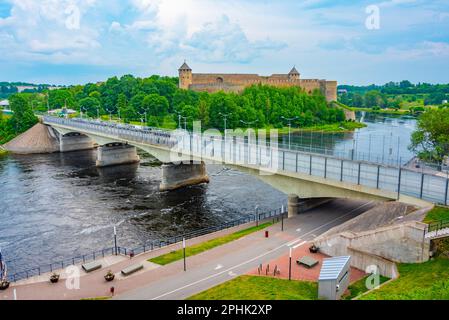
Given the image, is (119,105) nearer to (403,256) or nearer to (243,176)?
(243,176)

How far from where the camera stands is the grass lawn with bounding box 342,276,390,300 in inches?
882

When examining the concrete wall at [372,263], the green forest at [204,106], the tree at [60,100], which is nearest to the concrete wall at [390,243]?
the concrete wall at [372,263]

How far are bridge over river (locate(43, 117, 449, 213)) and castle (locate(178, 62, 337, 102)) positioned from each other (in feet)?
340

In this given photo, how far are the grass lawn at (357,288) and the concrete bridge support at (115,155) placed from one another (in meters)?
61.3

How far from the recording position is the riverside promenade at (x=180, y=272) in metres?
25.0

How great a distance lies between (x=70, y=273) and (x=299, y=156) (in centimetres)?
2402

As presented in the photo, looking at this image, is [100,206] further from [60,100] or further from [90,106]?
[60,100]

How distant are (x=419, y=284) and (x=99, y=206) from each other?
39.7m

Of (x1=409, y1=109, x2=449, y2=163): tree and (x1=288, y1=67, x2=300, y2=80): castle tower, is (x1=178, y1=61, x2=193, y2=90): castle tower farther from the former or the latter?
(x1=409, y1=109, x2=449, y2=163): tree

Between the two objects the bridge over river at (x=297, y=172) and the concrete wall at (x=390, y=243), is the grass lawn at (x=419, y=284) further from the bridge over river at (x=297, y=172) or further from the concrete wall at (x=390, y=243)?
the bridge over river at (x=297, y=172)

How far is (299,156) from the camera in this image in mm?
41438

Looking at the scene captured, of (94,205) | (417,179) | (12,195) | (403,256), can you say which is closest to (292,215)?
→ (417,179)

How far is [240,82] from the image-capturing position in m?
180
